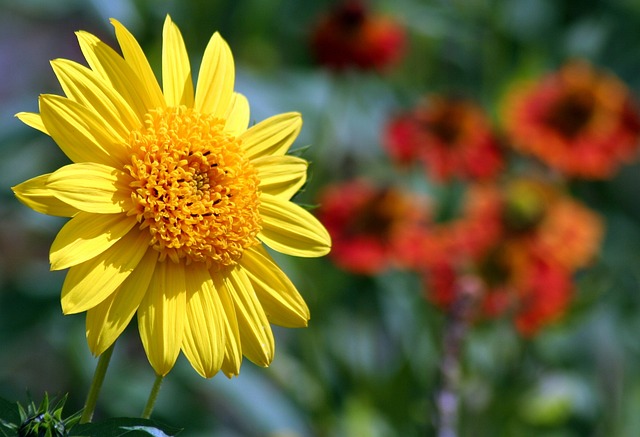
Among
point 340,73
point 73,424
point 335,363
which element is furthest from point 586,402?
point 73,424

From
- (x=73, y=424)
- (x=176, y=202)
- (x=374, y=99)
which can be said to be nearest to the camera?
(x=73, y=424)

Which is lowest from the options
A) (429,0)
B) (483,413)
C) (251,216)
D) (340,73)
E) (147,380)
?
(147,380)

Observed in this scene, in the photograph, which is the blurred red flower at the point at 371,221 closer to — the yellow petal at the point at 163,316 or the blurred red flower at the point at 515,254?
the blurred red flower at the point at 515,254

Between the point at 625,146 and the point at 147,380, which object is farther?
the point at 625,146

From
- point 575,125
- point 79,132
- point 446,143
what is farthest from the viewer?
point 575,125

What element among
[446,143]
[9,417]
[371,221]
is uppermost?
[446,143]

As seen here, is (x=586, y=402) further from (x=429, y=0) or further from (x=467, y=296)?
(x=429, y=0)

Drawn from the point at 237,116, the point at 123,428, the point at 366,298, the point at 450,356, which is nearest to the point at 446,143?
the point at 366,298

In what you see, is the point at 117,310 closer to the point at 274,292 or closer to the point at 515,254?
the point at 274,292
